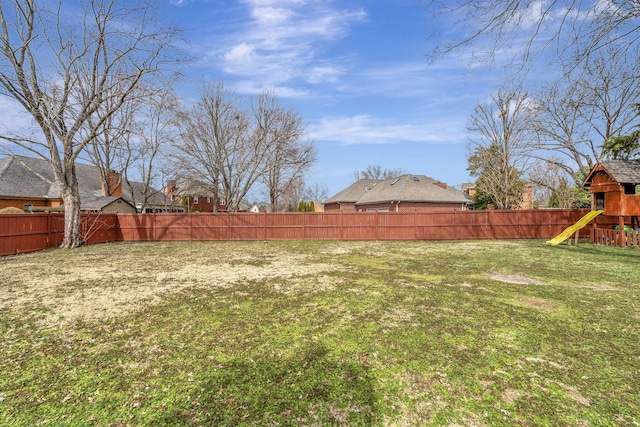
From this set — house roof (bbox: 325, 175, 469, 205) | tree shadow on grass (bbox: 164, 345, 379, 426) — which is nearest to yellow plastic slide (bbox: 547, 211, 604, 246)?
house roof (bbox: 325, 175, 469, 205)

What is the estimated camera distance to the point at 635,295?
5379 mm

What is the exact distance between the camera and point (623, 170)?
41.7ft

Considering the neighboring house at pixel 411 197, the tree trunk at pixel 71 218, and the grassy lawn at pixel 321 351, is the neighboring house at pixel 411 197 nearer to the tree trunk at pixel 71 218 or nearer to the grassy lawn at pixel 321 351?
the grassy lawn at pixel 321 351

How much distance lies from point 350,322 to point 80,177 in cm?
3322

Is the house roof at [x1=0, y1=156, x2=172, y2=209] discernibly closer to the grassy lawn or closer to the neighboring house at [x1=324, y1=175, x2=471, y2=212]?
the grassy lawn

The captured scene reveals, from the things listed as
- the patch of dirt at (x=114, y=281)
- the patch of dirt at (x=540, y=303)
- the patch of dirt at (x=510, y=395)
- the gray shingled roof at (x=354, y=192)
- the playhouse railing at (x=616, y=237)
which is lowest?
the patch of dirt at (x=510, y=395)

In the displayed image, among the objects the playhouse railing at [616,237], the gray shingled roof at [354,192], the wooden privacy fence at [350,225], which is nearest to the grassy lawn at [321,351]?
the playhouse railing at [616,237]

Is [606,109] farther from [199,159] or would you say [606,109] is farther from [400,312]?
[199,159]

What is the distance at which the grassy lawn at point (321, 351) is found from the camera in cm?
229

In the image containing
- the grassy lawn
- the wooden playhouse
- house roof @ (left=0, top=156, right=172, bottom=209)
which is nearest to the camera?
the grassy lawn

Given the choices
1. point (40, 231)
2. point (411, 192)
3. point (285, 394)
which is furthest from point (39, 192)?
point (411, 192)

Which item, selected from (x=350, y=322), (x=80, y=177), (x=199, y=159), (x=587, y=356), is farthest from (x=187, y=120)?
(x=587, y=356)

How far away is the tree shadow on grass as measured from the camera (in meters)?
2.19

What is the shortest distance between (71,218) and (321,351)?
14.9 m
